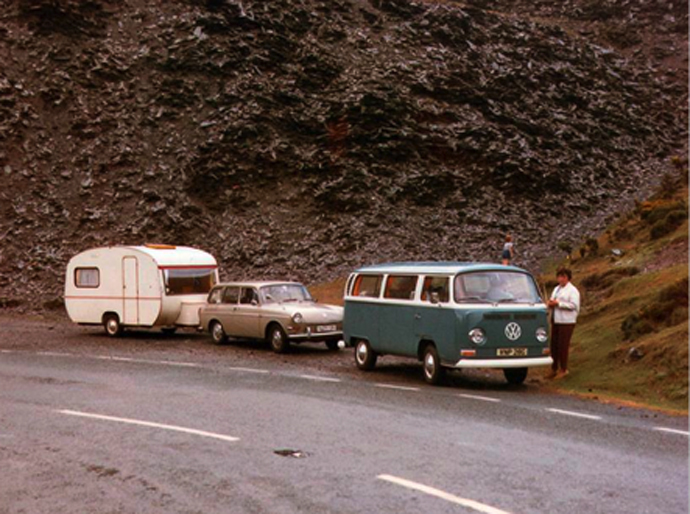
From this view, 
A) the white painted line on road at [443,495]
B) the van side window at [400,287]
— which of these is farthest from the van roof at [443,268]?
the white painted line on road at [443,495]

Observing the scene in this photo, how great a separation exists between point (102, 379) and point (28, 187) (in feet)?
109

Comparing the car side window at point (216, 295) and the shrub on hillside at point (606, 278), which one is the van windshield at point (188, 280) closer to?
the car side window at point (216, 295)

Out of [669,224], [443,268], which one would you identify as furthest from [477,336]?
[669,224]

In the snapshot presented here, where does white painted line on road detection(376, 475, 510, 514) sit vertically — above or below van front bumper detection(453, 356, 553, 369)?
below

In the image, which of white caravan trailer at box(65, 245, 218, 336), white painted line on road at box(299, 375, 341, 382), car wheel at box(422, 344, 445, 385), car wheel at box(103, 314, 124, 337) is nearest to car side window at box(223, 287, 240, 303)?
white caravan trailer at box(65, 245, 218, 336)

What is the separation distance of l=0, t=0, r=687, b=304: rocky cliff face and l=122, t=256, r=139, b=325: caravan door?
13.3 meters

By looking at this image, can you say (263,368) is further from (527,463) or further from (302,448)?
(527,463)

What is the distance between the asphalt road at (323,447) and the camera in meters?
6.93

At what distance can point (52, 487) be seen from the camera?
7465mm

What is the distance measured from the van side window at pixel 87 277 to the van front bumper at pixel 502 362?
15.1 meters

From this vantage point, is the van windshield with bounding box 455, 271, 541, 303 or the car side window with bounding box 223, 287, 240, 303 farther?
the car side window with bounding box 223, 287, 240, 303

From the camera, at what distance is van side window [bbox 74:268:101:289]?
2519 cm

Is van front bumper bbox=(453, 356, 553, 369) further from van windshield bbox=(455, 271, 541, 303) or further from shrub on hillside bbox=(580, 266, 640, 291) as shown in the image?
shrub on hillside bbox=(580, 266, 640, 291)

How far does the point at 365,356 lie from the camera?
16.4 metres
